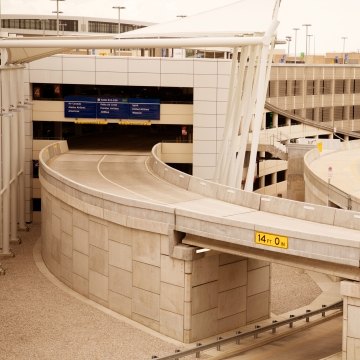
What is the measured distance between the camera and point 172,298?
131 feet

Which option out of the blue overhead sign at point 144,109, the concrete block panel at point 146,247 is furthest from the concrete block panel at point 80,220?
the blue overhead sign at point 144,109

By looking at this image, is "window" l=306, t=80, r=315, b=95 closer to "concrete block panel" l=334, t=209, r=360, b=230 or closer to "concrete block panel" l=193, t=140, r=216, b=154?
"concrete block panel" l=193, t=140, r=216, b=154

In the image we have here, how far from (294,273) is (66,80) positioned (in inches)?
905

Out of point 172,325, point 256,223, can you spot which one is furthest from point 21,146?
point 256,223

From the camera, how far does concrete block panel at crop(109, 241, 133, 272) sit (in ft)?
139

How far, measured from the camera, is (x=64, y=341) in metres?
39.4

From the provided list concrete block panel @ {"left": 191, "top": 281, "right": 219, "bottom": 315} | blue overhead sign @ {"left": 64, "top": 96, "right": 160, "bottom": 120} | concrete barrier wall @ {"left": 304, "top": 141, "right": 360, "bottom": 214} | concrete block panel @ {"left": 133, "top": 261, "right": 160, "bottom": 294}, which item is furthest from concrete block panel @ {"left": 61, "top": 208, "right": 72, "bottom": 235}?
blue overhead sign @ {"left": 64, "top": 96, "right": 160, "bottom": 120}

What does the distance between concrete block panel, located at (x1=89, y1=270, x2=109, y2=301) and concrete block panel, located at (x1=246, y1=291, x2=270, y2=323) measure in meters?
6.49

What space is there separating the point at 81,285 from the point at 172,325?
8189 millimetres

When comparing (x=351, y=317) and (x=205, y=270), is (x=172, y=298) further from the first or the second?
(x=351, y=317)

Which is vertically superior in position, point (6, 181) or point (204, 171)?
point (6, 181)

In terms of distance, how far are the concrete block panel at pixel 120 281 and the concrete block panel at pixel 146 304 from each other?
1.66 feet

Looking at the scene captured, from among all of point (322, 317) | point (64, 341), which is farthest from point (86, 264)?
point (322, 317)

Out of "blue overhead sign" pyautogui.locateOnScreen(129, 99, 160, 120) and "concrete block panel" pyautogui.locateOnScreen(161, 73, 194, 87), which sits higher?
"concrete block panel" pyautogui.locateOnScreen(161, 73, 194, 87)
